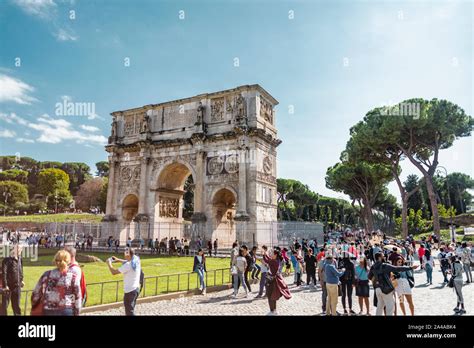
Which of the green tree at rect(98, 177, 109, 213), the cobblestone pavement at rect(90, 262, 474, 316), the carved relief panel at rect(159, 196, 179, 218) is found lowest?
the cobblestone pavement at rect(90, 262, 474, 316)

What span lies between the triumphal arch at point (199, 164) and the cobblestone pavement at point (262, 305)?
1308cm

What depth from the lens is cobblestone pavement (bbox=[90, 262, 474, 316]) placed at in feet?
26.0

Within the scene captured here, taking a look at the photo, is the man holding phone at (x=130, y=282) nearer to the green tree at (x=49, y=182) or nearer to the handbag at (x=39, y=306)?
the handbag at (x=39, y=306)

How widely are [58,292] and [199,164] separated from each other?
22.1m

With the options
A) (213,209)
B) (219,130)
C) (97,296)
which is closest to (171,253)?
(213,209)

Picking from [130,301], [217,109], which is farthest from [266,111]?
[130,301]

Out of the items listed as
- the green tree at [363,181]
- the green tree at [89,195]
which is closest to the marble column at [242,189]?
the green tree at [363,181]

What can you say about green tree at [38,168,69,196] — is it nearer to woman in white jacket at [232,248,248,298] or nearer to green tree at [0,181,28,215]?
green tree at [0,181,28,215]

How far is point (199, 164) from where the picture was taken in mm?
26266

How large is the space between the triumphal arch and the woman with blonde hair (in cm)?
1897

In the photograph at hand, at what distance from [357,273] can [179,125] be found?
23.2 meters

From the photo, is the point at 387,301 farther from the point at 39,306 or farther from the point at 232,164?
the point at 232,164

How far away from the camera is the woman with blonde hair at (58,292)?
4.28 metres

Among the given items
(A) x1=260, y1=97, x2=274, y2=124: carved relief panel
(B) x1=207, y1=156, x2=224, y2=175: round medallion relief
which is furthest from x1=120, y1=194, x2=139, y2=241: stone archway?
(A) x1=260, y1=97, x2=274, y2=124: carved relief panel
